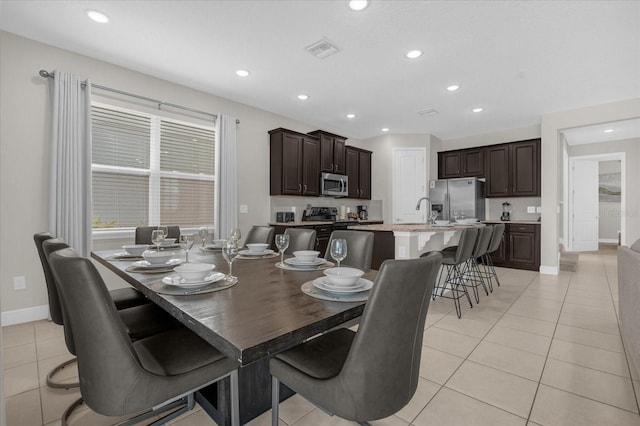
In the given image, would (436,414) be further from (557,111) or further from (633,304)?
(557,111)

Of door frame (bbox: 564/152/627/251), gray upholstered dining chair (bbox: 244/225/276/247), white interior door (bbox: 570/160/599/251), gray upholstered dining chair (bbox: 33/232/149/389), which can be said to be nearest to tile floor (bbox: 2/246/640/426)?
gray upholstered dining chair (bbox: 33/232/149/389)

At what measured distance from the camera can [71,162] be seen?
307cm

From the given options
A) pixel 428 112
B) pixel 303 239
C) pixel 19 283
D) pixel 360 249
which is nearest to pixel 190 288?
pixel 360 249

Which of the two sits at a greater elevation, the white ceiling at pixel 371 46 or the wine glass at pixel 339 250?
the white ceiling at pixel 371 46

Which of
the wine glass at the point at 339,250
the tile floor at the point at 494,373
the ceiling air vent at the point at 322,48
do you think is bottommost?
the tile floor at the point at 494,373

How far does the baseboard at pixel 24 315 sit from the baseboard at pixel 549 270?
685 cm

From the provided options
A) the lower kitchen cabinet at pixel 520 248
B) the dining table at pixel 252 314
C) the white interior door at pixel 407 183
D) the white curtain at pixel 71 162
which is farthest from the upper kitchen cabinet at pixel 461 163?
the white curtain at pixel 71 162

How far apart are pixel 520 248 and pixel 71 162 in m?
6.70

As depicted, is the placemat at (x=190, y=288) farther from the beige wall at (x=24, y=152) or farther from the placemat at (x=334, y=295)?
the beige wall at (x=24, y=152)

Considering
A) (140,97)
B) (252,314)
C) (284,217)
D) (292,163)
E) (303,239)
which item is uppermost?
(140,97)

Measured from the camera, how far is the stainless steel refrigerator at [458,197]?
584 cm

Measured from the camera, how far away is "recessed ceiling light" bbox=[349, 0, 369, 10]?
239 centimetres

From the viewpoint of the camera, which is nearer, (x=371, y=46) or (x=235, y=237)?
(x=235, y=237)

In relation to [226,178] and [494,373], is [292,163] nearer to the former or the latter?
[226,178]
